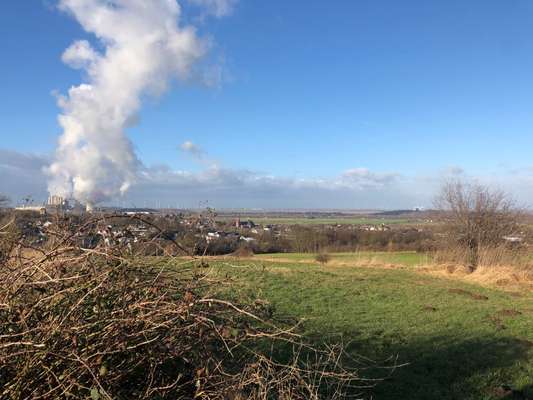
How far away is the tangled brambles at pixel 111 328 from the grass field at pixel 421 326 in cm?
32

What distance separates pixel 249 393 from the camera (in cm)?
276

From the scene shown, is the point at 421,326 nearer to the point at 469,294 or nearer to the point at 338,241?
the point at 469,294

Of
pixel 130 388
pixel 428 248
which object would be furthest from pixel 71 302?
pixel 428 248

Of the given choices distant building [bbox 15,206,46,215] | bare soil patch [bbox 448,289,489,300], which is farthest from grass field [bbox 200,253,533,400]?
distant building [bbox 15,206,46,215]

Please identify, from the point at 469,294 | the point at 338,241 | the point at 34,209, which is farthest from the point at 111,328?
the point at 338,241

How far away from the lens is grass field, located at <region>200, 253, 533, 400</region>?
6.73 meters

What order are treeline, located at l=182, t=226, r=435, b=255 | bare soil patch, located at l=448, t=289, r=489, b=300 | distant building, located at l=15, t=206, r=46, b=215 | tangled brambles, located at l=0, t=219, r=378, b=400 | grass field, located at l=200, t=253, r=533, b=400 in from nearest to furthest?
tangled brambles, located at l=0, t=219, r=378, b=400 < distant building, located at l=15, t=206, r=46, b=215 < grass field, located at l=200, t=253, r=533, b=400 < bare soil patch, located at l=448, t=289, r=489, b=300 < treeline, located at l=182, t=226, r=435, b=255

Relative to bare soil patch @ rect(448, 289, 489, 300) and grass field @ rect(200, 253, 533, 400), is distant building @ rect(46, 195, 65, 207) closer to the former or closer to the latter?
grass field @ rect(200, 253, 533, 400)

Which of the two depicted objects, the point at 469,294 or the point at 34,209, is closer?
the point at 34,209

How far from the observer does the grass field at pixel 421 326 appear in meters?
6.73

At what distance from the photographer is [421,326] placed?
11.1 m

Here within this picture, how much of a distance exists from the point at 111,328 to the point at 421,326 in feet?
32.8

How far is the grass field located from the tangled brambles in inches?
12.4

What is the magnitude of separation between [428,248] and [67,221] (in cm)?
3216
